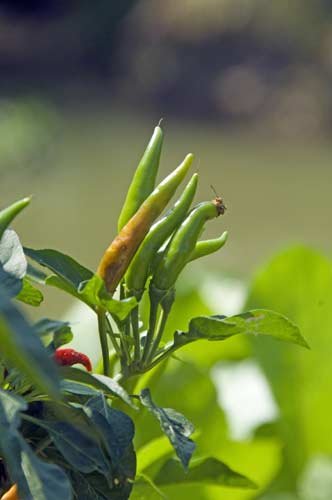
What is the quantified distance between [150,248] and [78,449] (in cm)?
10

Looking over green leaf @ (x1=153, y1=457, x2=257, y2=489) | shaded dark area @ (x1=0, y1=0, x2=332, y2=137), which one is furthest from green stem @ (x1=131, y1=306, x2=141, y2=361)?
shaded dark area @ (x1=0, y1=0, x2=332, y2=137)

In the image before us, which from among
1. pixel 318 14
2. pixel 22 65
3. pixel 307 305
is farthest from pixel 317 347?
pixel 22 65

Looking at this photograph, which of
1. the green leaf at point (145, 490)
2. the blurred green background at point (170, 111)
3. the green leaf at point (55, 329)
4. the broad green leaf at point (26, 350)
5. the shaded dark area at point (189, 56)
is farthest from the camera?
the shaded dark area at point (189, 56)

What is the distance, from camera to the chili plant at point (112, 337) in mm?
445

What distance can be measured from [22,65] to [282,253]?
10826mm

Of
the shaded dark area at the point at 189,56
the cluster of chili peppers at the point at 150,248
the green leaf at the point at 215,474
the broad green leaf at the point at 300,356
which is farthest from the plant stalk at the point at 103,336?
the shaded dark area at the point at 189,56

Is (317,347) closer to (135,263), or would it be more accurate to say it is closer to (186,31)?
(135,263)

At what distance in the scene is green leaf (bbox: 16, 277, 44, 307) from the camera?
51 centimetres

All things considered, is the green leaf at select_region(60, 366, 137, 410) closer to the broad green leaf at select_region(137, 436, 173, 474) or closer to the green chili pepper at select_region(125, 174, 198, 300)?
the green chili pepper at select_region(125, 174, 198, 300)

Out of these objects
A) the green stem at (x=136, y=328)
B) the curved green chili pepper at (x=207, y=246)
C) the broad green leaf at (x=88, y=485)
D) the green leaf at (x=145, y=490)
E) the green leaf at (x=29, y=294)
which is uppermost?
the curved green chili pepper at (x=207, y=246)

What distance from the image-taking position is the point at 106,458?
47 cm

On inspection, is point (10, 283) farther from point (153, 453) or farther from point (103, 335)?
point (153, 453)

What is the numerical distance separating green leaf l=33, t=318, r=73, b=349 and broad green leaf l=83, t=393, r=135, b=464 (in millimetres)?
36

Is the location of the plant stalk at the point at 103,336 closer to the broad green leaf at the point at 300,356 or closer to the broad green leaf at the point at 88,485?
the broad green leaf at the point at 88,485
